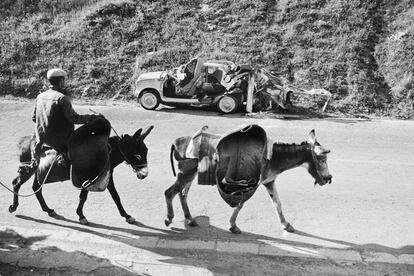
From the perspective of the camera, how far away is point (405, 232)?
26.8 feet

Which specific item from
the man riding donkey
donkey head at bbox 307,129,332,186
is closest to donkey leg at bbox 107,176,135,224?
the man riding donkey

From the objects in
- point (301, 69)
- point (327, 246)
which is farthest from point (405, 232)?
point (301, 69)

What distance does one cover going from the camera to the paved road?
8055mm

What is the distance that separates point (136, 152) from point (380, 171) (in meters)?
5.66

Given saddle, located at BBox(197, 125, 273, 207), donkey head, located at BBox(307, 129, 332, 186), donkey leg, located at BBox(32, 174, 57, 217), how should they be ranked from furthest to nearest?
donkey leg, located at BBox(32, 174, 57, 217) → donkey head, located at BBox(307, 129, 332, 186) → saddle, located at BBox(197, 125, 273, 207)

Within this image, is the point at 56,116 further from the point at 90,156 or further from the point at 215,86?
the point at 215,86

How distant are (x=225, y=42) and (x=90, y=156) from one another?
13378 millimetres

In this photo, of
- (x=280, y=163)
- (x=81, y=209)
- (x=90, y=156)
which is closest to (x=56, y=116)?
(x=90, y=156)

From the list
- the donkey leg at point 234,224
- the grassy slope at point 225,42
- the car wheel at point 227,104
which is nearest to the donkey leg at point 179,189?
the donkey leg at point 234,224

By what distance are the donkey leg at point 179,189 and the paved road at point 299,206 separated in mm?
219

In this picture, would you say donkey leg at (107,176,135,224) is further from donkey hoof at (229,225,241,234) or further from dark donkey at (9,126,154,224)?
donkey hoof at (229,225,241,234)

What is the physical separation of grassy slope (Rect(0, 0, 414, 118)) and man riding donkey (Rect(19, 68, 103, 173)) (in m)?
11.0

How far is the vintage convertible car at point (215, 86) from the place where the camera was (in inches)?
635

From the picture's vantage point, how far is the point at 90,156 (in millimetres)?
7961
